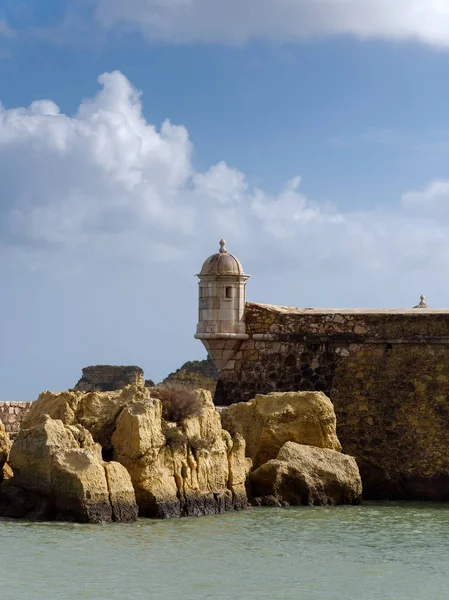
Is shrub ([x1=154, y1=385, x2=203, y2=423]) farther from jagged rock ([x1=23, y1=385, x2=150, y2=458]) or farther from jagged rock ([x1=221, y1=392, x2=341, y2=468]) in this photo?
jagged rock ([x1=221, y1=392, x2=341, y2=468])

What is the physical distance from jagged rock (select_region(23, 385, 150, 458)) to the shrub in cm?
51

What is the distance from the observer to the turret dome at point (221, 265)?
24.7 m

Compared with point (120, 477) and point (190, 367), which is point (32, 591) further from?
point (190, 367)

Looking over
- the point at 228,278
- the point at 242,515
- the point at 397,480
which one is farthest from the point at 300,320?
the point at 242,515

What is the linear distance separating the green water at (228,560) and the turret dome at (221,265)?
544cm

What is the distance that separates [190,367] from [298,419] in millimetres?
14454

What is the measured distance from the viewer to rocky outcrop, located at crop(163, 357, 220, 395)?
114 feet

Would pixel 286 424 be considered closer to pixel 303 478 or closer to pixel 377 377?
pixel 303 478

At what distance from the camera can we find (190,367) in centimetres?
3684

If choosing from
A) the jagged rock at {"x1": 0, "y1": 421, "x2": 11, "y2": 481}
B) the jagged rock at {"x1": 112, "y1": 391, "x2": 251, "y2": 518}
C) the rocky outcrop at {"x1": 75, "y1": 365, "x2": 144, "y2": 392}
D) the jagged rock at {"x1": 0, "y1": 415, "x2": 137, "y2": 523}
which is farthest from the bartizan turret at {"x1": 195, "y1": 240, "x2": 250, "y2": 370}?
the rocky outcrop at {"x1": 75, "y1": 365, "x2": 144, "y2": 392}

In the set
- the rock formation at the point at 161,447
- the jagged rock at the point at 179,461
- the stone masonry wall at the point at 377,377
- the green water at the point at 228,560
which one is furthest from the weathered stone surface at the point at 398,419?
the jagged rock at the point at 179,461

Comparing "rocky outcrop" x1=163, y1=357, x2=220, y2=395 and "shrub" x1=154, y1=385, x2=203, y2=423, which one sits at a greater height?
"rocky outcrop" x1=163, y1=357, x2=220, y2=395

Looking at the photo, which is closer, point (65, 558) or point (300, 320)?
point (65, 558)

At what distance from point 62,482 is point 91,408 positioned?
99.6 inches
